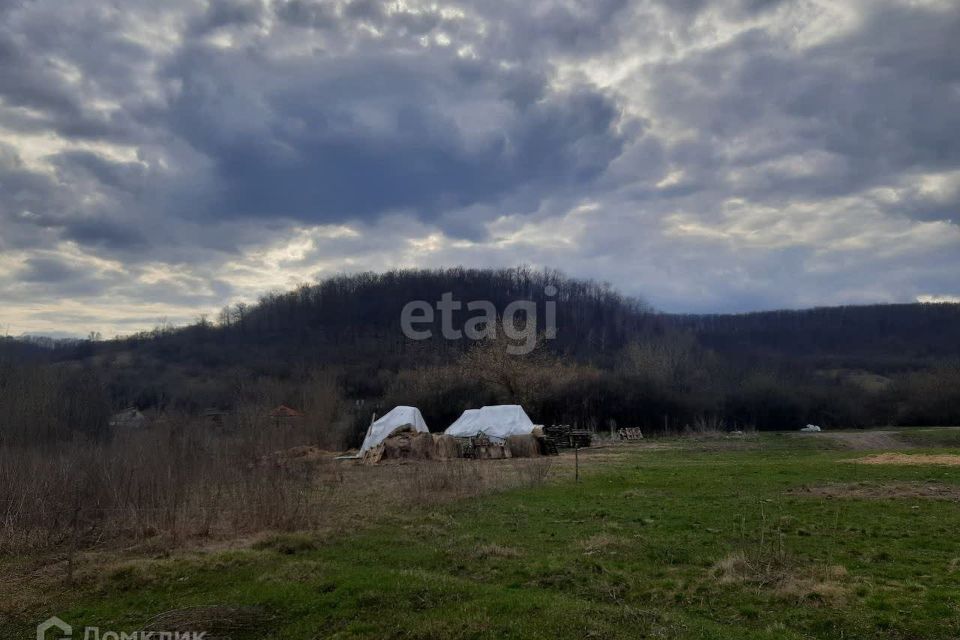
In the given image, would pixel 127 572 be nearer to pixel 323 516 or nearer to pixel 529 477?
pixel 323 516

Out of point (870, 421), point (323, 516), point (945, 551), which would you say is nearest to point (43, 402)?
point (323, 516)

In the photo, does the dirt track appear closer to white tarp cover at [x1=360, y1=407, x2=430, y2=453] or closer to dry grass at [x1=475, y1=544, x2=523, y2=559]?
white tarp cover at [x1=360, y1=407, x2=430, y2=453]

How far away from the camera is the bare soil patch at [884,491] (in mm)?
14383

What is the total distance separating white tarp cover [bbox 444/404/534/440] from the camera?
35844mm

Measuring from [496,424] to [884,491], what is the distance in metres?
23.1

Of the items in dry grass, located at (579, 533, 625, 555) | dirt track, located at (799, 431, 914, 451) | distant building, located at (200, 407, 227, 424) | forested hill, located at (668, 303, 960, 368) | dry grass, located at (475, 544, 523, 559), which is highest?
forested hill, located at (668, 303, 960, 368)

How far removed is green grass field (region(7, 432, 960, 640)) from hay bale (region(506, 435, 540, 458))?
60.1 feet

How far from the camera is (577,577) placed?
8.68m

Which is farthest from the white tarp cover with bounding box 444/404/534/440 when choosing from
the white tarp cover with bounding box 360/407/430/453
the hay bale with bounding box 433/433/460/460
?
the hay bale with bounding box 433/433/460/460

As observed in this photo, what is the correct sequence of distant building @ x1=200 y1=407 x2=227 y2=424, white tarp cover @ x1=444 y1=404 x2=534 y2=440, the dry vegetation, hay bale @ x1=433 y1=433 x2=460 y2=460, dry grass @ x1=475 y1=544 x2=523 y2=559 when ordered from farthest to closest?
white tarp cover @ x1=444 y1=404 x2=534 y2=440
hay bale @ x1=433 y1=433 x2=460 y2=460
distant building @ x1=200 y1=407 x2=227 y2=424
the dry vegetation
dry grass @ x1=475 y1=544 x2=523 y2=559

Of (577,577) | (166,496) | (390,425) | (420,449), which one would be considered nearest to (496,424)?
(420,449)

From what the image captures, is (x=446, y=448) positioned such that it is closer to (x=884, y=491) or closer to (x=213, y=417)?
(x=213, y=417)

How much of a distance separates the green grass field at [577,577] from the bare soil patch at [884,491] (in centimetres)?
16

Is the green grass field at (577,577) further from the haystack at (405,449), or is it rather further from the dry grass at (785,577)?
the haystack at (405,449)
